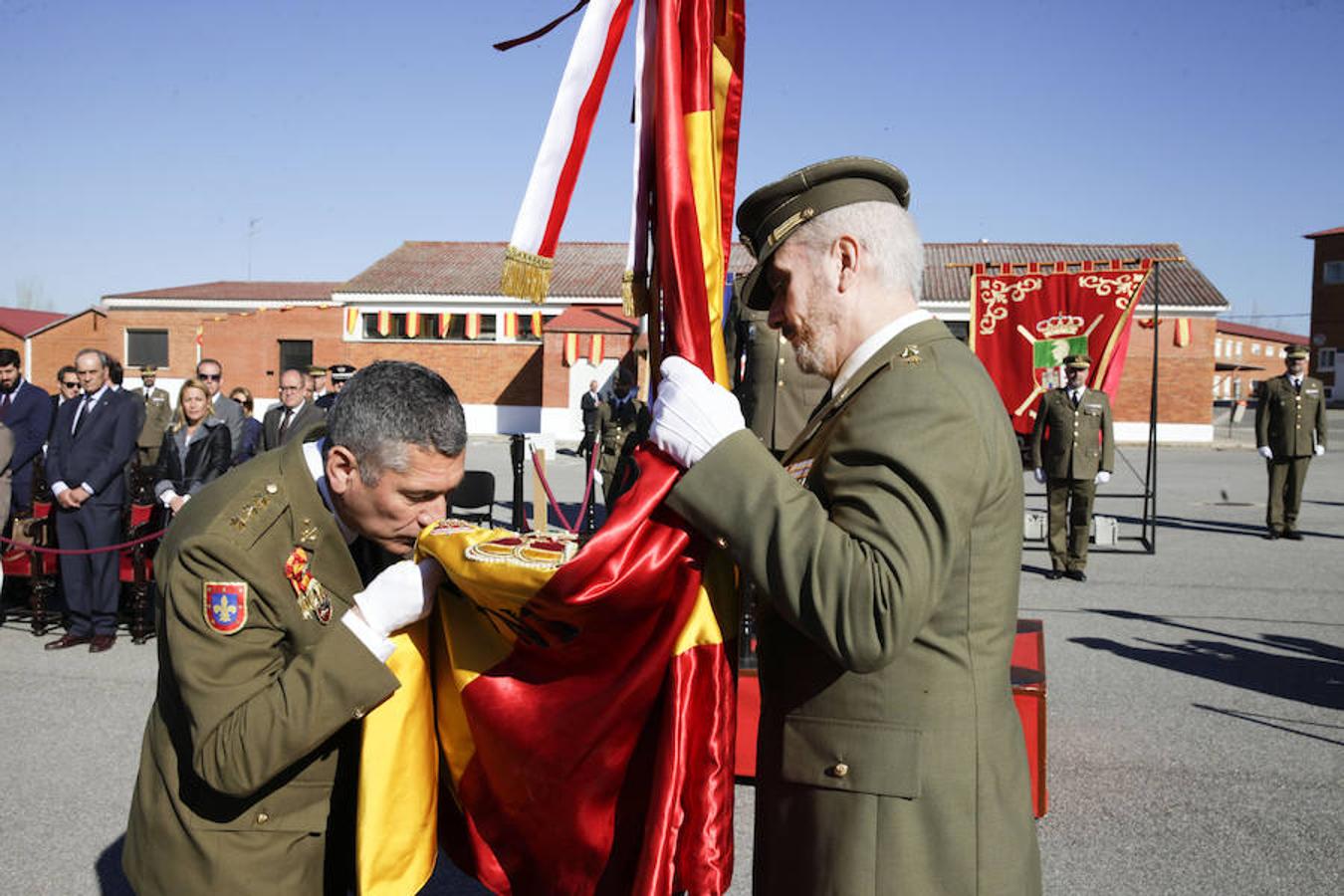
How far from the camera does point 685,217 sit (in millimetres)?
1991

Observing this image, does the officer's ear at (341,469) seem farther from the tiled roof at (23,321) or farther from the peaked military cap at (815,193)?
the tiled roof at (23,321)

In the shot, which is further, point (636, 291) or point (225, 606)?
point (636, 291)

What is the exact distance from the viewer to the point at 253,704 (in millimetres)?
1764

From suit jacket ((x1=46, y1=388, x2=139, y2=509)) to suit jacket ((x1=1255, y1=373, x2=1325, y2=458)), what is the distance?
12.0 metres

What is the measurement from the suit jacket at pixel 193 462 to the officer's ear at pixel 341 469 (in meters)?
6.20

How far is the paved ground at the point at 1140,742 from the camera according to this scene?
3836 millimetres

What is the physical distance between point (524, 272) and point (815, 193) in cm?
74

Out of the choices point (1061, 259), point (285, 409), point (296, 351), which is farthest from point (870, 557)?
point (296, 351)

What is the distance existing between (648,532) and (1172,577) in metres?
9.11

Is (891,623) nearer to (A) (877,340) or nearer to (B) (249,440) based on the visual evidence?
(A) (877,340)

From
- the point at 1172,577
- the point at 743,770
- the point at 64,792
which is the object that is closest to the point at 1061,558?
the point at 1172,577

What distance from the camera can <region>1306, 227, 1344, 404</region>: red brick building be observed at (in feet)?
171

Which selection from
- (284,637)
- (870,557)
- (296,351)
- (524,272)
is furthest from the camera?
(296,351)

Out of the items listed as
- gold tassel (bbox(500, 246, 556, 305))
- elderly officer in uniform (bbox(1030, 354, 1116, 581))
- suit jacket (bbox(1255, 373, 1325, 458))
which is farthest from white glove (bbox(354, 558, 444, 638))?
suit jacket (bbox(1255, 373, 1325, 458))
